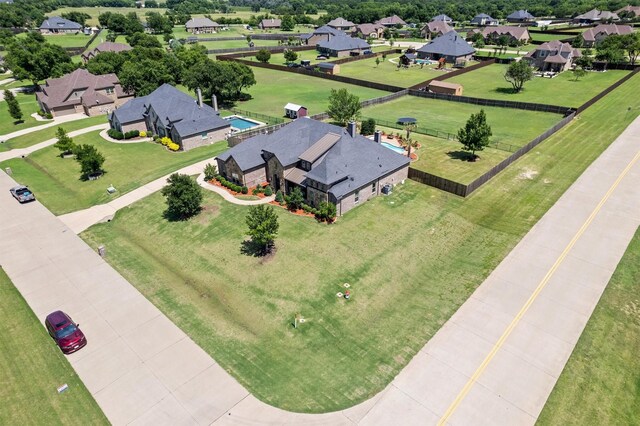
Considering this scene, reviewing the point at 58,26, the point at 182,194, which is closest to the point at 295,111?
the point at 182,194

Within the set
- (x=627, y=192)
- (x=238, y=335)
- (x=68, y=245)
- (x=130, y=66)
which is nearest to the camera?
(x=238, y=335)

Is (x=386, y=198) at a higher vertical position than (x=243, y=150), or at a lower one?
lower

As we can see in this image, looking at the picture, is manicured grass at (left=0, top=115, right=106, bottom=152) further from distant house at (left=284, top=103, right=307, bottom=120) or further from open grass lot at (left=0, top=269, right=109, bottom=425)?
open grass lot at (left=0, top=269, right=109, bottom=425)

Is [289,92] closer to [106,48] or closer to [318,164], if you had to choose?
[318,164]

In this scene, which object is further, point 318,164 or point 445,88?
point 445,88

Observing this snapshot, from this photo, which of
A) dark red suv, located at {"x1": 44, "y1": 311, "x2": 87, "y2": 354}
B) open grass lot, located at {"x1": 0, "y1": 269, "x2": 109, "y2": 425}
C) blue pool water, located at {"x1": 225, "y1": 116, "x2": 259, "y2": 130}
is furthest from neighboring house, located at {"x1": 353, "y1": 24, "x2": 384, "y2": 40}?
open grass lot, located at {"x1": 0, "y1": 269, "x2": 109, "y2": 425}

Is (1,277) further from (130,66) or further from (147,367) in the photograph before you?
(130,66)

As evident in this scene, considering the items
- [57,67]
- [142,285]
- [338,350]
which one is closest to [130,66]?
[57,67]

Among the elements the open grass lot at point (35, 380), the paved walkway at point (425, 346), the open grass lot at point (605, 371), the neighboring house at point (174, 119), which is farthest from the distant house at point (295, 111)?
the open grass lot at point (605, 371)
